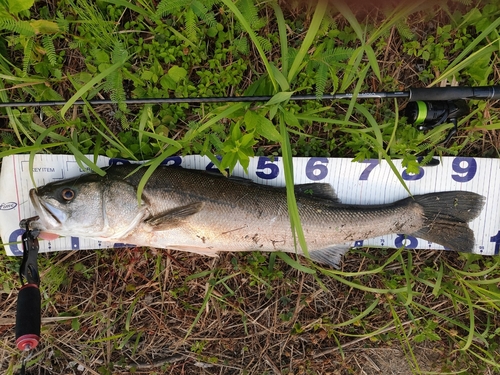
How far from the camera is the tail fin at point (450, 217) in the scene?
2.81 meters

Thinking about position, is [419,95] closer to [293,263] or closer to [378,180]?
[378,180]

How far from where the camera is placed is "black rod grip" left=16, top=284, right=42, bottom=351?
222 centimetres

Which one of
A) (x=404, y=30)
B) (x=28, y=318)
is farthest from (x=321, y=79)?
(x=28, y=318)

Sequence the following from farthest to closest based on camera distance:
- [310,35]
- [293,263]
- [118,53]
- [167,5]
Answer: [293,263], [118,53], [167,5], [310,35]

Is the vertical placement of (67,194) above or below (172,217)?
above

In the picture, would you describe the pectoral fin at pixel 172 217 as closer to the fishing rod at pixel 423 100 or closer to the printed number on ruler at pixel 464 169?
the fishing rod at pixel 423 100

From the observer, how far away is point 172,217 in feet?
8.11

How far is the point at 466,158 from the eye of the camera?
2.88m

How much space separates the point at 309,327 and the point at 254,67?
80.4 inches

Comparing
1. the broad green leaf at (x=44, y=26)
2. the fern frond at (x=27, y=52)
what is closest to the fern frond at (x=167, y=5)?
the broad green leaf at (x=44, y=26)

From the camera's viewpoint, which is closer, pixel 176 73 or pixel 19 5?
pixel 19 5

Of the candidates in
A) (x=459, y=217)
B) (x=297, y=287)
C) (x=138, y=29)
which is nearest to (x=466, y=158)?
(x=459, y=217)

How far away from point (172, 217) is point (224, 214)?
34 centimetres

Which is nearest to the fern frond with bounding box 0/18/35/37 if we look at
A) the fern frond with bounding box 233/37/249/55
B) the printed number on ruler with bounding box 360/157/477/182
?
the fern frond with bounding box 233/37/249/55
